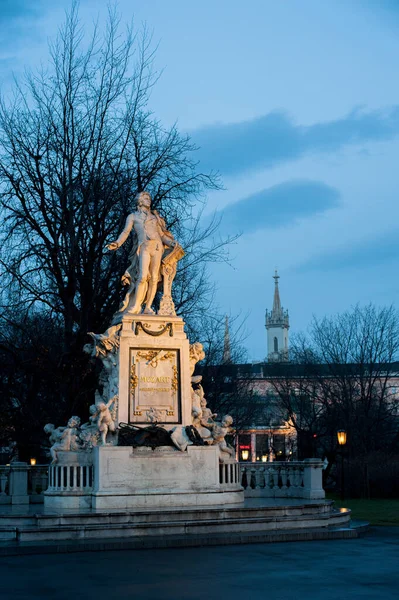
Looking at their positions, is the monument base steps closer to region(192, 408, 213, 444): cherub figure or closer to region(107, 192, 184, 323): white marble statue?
region(192, 408, 213, 444): cherub figure

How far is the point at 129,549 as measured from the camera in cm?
1501

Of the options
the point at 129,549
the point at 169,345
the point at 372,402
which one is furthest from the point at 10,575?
the point at 372,402

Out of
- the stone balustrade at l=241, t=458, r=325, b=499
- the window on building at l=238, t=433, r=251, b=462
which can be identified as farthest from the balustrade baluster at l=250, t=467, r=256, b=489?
the window on building at l=238, t=433, r=251, b=462

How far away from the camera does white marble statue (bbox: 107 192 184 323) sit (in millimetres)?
19922

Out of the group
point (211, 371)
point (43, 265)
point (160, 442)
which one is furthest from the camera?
point (211, 371)

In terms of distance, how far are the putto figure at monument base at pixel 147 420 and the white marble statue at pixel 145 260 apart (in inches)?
0.9

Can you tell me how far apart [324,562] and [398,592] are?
8.73 feet

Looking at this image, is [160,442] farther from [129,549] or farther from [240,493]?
[129,549]

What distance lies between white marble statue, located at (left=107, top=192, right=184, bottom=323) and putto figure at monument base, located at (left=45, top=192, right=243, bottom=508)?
2 centimetres

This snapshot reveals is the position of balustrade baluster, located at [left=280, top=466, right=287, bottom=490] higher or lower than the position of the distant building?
lower

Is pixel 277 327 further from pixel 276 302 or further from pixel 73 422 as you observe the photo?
pixel 73 422

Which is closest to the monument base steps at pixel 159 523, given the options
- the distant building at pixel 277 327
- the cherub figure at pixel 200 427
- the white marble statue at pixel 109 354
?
the cherub figure at pixel 200 427

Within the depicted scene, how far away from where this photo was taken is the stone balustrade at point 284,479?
21.4 metres

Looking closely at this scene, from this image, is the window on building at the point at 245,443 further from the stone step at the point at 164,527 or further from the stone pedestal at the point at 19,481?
the stone step at the point at 164,527
